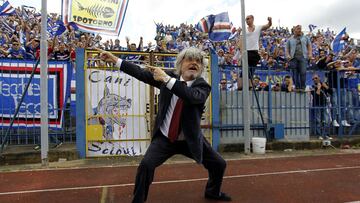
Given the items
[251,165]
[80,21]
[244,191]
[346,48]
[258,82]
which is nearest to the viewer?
[244,191]

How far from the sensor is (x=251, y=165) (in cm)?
817

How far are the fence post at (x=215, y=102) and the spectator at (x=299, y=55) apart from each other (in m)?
2.68

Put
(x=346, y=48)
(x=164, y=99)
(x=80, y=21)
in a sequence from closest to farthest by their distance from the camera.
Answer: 1. (x=164, y=99)
2. (x=80, y=21)
3. (x=346, y=48)

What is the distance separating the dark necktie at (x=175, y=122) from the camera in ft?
15.1

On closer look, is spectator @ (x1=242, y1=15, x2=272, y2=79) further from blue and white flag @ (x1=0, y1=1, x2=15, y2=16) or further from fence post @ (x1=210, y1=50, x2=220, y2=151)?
blue and white flag @ (x1=0, y1=1, x2=15, y2=16)

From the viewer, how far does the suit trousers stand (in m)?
4.36

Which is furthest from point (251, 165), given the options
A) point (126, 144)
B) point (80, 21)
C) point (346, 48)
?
point (346, 48)

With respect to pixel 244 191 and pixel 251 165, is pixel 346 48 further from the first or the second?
pixel 244 191

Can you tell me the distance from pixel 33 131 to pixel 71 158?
1.22 meters

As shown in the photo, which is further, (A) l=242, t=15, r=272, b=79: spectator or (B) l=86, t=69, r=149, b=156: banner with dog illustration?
(A) l=242, t=15, r=272, b=79: spectator

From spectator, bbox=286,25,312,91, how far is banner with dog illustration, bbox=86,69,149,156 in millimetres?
4570

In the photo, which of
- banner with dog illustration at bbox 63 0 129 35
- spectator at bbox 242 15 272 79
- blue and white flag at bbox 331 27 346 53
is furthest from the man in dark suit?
blue and white flag at bbox 331 27 346 53

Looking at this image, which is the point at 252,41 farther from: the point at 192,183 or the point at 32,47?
the point at 32,47

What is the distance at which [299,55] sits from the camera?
10.9 meters
